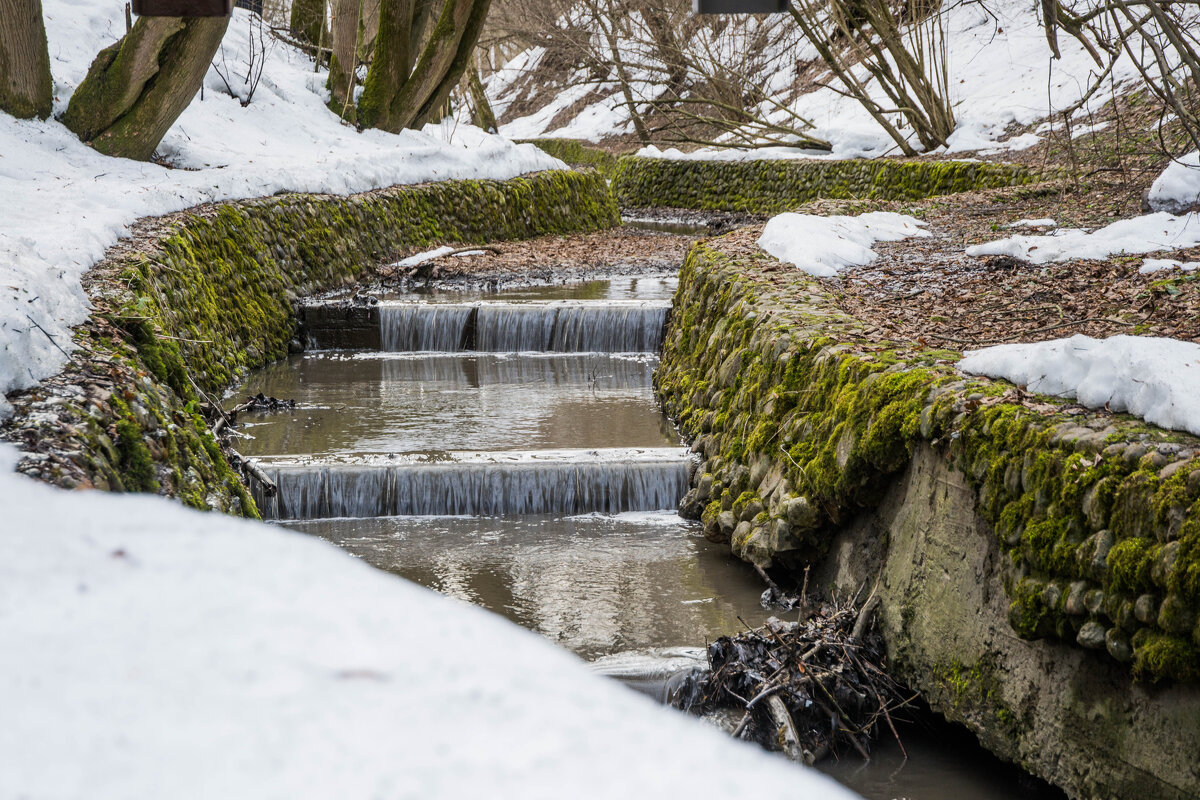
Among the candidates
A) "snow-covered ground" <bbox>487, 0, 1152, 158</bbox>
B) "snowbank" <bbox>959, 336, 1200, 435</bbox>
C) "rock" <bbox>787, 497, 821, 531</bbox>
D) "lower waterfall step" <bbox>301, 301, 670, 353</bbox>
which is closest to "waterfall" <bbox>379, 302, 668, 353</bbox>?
"lower waterfall step" <bbox>301, 301, 670, 353</bbox>

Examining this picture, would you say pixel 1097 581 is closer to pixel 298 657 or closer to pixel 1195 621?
pixel 1195 621

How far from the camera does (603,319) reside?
10945 mm

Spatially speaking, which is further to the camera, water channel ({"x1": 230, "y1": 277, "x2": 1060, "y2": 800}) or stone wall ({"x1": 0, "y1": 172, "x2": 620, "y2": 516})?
water channel ({"x1": 230, "y1": 277, "x2": 1060, "y2": 800})

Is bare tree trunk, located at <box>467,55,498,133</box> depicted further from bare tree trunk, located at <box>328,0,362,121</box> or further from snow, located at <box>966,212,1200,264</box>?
snow, located at <box>966,212,1200,264</box>

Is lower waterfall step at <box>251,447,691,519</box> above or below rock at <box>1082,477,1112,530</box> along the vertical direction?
below

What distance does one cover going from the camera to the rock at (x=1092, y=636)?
3.20 metres

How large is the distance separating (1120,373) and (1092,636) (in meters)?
0.99

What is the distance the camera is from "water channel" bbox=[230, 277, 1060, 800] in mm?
4820

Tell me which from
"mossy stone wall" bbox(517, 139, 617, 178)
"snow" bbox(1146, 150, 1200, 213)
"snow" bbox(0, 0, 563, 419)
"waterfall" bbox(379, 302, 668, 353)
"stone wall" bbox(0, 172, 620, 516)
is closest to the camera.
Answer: "stone wall" bbox(0, 172, 620, 516)

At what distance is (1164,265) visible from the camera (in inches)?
254

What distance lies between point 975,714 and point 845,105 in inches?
908

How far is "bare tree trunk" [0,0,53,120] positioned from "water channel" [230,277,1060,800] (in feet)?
12.2

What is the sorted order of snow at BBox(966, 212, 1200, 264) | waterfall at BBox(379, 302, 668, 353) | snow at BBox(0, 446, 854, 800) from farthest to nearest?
1. waterfall at BBox(379, 302, 668, 353)
2. snow at BBox(966, 212, 1200, 264)
3. snow at BBox(0, 446, 854, 800)

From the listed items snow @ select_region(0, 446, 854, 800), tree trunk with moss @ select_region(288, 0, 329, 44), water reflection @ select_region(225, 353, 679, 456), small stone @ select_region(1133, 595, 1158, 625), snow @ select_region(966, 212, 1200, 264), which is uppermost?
tree trunk with moss @ select_region(288, 0, 329, 44)
